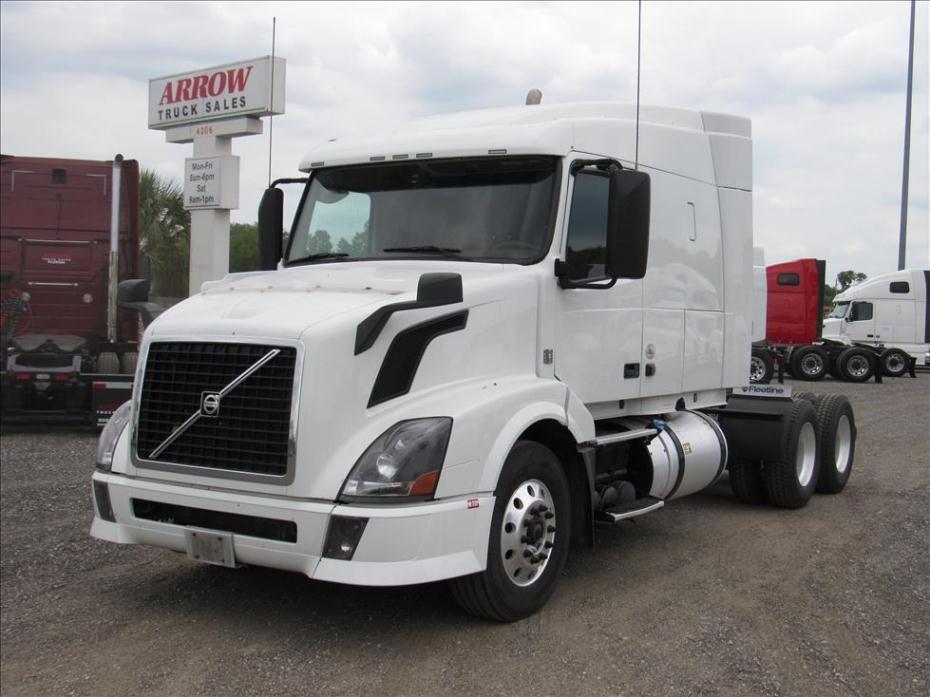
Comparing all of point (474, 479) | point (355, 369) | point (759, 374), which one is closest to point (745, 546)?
point (474, 479)

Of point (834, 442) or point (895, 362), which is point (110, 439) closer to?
point (834, 442)

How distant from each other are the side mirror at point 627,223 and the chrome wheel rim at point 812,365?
2269 cm

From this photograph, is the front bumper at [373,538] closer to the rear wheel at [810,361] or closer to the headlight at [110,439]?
the headlight at [110,439]

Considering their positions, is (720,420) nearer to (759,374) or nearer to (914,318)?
(759,374)

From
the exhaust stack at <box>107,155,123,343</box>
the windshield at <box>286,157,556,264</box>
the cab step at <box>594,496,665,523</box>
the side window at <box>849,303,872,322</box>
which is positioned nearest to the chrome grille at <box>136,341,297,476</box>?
the windshield at <box>286,157,556,264</box>

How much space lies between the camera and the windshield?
5.45m

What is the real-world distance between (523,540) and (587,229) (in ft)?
6.11

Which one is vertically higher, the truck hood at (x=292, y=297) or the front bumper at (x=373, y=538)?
the truck hood at (x=292, y=297)

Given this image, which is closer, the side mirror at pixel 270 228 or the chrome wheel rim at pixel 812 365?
the side mirror at pixel 270 228

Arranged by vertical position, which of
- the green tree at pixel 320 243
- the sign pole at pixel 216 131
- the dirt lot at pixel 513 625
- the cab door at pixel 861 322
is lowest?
the dirt lot at pixel 513 625

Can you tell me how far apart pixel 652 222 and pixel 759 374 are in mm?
15217

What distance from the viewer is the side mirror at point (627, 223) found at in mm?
5266

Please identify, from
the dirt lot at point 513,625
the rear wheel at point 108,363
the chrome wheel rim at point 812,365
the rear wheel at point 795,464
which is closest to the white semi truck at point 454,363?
the dirt lot at point 513,625

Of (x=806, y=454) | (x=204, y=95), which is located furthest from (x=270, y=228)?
(x=204, y=95)
